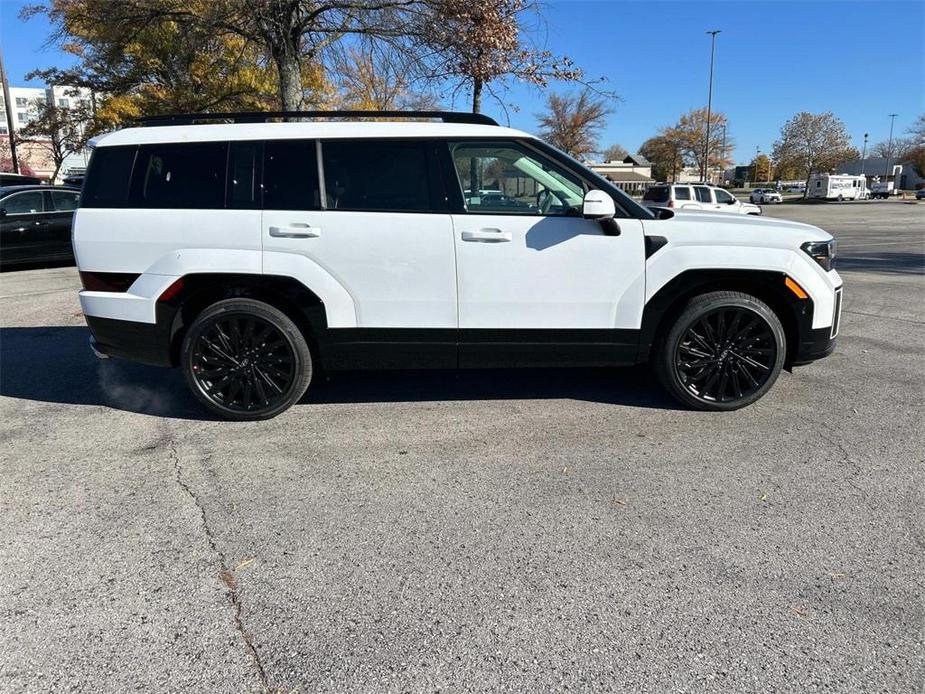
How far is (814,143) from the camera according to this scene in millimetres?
74000

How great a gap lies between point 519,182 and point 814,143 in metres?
83.1

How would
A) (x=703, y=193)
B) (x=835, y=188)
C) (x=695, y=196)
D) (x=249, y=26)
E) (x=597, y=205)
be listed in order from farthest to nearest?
(x=835, y=188) → (x=703, y=193) → (x=695, y=196) → (x=249, y=26) → (x=597, y=205)

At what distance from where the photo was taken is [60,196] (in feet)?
41.3

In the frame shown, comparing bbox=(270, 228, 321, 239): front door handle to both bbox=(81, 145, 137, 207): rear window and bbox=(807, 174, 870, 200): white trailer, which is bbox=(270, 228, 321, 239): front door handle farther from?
bbox=(807, 174, 870, 200): white trailer

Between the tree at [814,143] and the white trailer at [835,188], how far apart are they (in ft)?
21.0

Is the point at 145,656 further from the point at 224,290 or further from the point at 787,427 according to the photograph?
the point at 787,427

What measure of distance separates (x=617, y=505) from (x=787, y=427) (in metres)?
1.74

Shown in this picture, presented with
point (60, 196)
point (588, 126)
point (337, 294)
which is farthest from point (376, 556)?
point (588, 126)

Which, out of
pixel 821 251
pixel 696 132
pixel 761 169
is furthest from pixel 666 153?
pixel 821 251

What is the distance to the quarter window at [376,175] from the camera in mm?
4281

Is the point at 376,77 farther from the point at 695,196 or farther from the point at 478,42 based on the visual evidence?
the point at 695,196

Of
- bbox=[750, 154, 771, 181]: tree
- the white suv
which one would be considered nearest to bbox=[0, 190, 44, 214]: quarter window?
the white suv

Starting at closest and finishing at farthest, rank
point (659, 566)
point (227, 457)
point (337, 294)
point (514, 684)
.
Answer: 1. point (514, 684)
2. point (659, 566)
3. point (227, 457)
4. point (337, 294)

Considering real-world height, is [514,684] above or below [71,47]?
below
